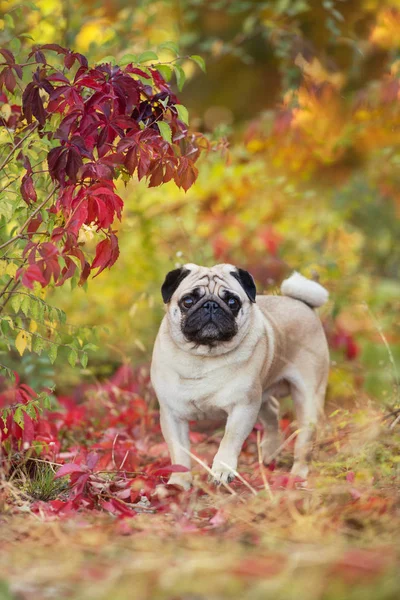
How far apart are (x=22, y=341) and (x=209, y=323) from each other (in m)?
1.07

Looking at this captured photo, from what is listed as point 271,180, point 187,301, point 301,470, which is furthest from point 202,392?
point 271,180

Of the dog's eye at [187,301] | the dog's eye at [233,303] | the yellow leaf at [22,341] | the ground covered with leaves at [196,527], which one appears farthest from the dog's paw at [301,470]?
the yellow leaf at [22,341]

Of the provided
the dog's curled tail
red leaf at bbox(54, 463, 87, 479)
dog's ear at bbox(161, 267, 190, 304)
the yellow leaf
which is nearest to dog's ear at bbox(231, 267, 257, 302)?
dog's ear at bbox(161, 267, 190, 304)

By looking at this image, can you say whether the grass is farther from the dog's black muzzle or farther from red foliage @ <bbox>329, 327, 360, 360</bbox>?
red foliage @ <bbox>329, 327, 360, 360</bbox>

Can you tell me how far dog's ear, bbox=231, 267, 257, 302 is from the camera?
4.87 meters

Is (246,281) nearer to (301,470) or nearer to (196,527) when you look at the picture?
(301,470)

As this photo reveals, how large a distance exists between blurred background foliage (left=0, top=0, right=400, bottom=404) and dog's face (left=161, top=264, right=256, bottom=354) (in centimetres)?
87

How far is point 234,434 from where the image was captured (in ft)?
15.2

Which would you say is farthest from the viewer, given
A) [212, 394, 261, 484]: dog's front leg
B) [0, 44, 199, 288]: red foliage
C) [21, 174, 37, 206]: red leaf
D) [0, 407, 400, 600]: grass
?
[212, 394, 261, 484]: dog's front leg

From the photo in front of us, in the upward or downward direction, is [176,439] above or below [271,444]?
above

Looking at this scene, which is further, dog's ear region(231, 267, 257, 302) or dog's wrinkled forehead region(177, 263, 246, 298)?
dog's ear region(231, 267, 257, 302)

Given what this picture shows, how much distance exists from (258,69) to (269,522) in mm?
10624

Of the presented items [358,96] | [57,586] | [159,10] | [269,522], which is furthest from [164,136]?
[159,10]

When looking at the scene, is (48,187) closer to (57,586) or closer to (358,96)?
(57,586)
